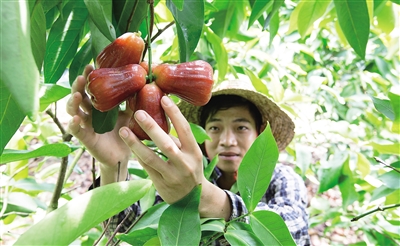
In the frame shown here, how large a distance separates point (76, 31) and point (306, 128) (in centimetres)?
110

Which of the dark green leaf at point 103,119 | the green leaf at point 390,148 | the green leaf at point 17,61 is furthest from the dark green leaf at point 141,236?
the green leaf at point 390,148

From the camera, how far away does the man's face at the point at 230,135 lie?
1272 millimetres

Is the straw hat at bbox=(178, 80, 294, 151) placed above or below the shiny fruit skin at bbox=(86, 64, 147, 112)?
below

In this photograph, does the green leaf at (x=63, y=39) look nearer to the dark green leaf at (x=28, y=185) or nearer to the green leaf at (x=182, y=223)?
the green leaf at (x=182, y=223)

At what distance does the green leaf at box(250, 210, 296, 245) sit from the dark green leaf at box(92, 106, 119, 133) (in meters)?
0.25

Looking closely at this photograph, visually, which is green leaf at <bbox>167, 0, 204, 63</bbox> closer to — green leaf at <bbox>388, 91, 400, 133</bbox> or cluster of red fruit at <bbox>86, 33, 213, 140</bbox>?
cluster of red fruit at <bbox>86, 33, 213, 140</bbox>

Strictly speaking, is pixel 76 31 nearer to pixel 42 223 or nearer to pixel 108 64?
pixel 108 64

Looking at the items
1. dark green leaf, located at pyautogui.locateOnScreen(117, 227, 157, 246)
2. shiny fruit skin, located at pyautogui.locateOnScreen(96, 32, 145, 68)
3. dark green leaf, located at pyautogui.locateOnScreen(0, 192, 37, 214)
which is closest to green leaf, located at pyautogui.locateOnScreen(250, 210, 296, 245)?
dark green leaf, located at pyautogui.locateOnScreen(117, 227, 157, 246)

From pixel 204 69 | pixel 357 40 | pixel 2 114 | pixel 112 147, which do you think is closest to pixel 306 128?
pixel 357 40

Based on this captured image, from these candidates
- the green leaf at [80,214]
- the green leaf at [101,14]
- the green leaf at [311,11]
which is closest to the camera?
the green leaf at [80,214]

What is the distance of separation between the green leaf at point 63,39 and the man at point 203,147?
0.13ft

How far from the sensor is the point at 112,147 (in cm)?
77

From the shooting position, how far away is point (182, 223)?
0.56 metres

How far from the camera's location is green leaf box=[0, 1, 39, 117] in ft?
0.78
